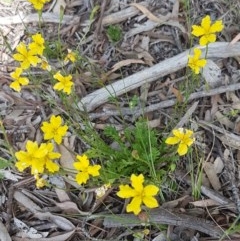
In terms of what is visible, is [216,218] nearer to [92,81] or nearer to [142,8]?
[92,81]

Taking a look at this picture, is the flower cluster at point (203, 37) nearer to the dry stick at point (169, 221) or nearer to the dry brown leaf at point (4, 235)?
the dry stick at point (169, 221)

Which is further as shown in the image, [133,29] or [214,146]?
[133,29]

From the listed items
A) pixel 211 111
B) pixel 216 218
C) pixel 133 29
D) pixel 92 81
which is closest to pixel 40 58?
pixel 92 81

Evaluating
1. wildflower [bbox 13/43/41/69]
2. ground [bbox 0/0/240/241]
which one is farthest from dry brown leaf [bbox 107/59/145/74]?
wildflower [bbox 13/43/41/69]

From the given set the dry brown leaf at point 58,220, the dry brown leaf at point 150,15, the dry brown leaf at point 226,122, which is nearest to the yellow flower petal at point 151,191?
the dry brown leaf at point 58,220

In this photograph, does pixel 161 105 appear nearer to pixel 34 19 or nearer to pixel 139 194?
pixel 139 194

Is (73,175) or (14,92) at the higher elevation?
(14,92)

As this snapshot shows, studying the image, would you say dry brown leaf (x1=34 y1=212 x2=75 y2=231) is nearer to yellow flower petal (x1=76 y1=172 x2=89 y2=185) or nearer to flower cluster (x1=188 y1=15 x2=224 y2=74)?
yellow flower petal (x1=76 y1=172 x2=89 y2=185)
